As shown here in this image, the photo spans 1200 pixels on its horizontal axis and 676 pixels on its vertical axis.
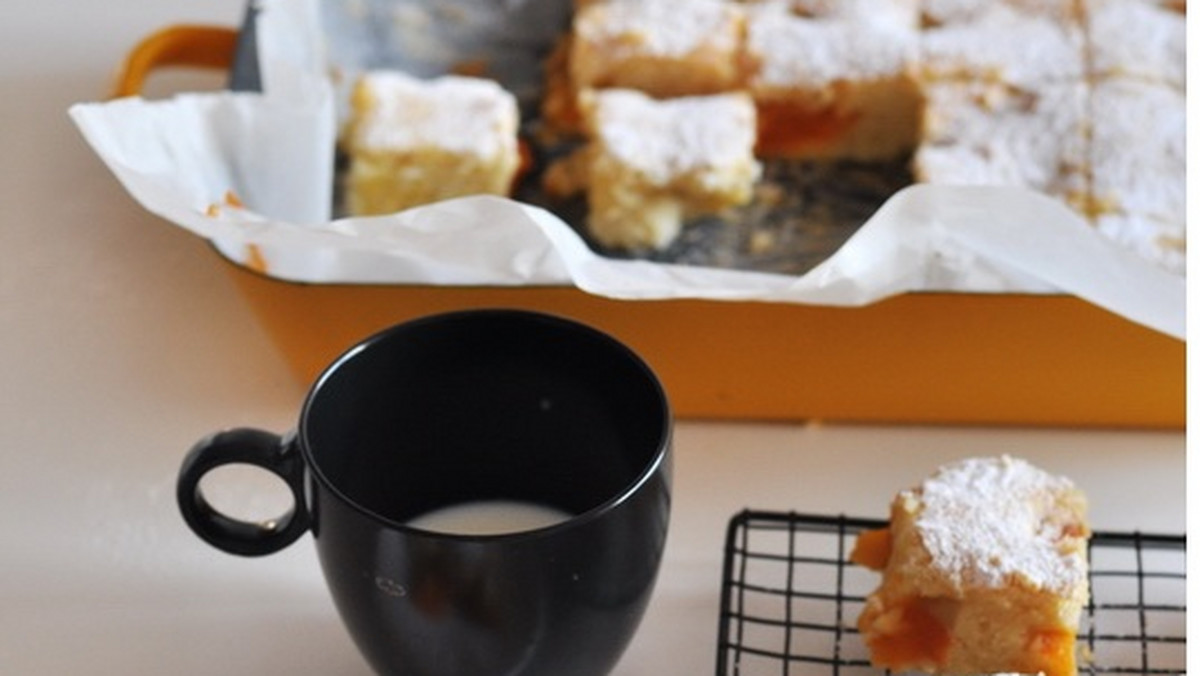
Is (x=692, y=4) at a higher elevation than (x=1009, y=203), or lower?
higher

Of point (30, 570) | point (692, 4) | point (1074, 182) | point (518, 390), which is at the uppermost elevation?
point (692, 4)

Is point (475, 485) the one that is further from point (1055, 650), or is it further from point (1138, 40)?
point (1138, 40)

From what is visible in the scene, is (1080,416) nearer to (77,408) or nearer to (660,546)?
(660,546)

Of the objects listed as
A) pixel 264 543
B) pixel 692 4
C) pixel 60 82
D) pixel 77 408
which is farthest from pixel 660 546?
pixel 60 82

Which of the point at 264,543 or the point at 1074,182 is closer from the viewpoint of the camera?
the point at 264,543

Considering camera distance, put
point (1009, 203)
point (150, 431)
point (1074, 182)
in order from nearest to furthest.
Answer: point (1009, 203) → point (150, 431) → point (1074, 182)

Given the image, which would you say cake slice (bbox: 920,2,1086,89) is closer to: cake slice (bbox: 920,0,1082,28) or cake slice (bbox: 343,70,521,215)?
cake slice (bbox: 920,0,1082,28)

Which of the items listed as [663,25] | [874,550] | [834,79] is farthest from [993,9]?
[874,550]
